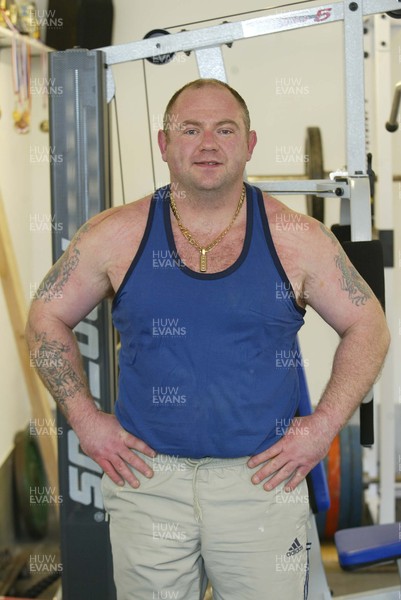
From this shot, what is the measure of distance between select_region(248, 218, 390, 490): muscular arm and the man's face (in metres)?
0.24

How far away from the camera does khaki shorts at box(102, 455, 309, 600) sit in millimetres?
1872

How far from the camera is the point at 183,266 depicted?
6.16 ft

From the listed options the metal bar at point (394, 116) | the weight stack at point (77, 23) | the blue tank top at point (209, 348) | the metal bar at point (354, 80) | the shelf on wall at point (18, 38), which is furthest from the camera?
the weight stack at point (77, 23)

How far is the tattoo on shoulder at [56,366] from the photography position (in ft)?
6.55

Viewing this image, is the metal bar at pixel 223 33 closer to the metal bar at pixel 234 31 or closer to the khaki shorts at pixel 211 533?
the metal bar at pixel 234 31

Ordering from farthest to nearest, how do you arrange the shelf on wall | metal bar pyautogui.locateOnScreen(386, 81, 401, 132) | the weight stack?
the weight stack < the shelf on wall < metal bar pyautogui.locateOnScreen(386, 81, 401, 132)

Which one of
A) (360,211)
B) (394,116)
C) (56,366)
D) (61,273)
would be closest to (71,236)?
(61,273)

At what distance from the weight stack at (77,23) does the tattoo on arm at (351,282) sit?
2371 millimetres

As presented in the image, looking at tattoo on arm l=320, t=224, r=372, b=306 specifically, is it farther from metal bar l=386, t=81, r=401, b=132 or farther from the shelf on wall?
the shelf on wall

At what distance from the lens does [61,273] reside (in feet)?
6.51

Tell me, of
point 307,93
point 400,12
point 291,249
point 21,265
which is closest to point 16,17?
point 21,265

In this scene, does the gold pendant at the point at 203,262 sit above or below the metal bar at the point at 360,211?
below

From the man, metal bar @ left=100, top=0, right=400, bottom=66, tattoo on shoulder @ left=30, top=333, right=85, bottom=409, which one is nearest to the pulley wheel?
metal bar @ left=100, top=0, right=400, bottom=66

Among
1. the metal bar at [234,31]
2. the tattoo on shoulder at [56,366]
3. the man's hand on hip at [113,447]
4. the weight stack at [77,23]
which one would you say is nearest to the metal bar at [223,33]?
the metal bar at [234,31]
